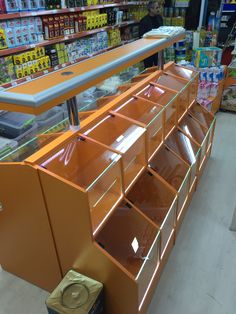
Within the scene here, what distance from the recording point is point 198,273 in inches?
90.4

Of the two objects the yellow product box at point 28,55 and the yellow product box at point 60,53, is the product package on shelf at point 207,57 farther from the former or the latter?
the yellow product box at point 28,55

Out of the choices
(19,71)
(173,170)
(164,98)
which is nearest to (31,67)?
(19,71)

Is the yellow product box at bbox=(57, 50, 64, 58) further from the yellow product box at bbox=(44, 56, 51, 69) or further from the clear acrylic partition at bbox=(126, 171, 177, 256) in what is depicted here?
the clear acrylic partition at bbox=(126, 171, 177, 256)

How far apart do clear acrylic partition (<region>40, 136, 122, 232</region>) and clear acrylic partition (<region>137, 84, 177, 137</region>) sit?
35.7 inches

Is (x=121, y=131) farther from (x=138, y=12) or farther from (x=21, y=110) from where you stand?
(x=138, y=12)

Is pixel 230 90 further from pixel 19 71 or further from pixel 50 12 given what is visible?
pixel 19 71

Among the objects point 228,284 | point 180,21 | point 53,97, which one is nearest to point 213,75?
point 180,21

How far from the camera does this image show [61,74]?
1.65 m

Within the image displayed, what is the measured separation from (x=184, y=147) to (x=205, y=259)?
1.08 metres

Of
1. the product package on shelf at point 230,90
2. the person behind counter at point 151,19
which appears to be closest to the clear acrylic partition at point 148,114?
the product package on shelf at point 230,90

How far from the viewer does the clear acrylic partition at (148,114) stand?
233cm

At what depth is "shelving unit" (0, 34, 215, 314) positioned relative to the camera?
60.5 inches

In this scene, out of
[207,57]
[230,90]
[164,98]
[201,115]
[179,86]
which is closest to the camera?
[164,98]

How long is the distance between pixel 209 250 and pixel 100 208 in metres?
1.27
